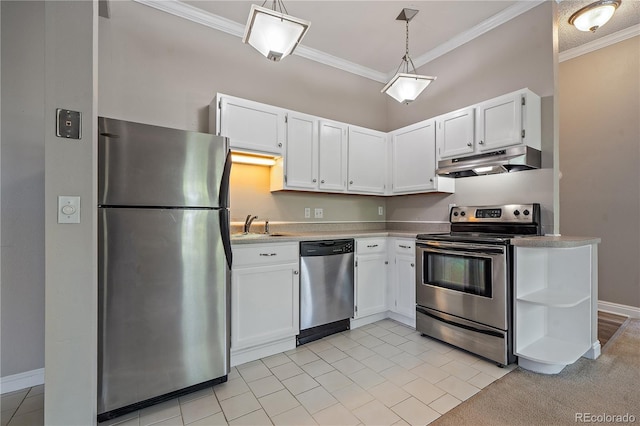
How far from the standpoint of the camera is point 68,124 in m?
1.47

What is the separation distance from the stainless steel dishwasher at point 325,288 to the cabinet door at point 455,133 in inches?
52.8

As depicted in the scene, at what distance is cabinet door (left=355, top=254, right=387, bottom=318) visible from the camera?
2.92m

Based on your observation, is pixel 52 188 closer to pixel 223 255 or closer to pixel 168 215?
pixel 168 215

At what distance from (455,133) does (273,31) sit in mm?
1997

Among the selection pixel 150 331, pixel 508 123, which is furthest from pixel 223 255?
pixel 508 123

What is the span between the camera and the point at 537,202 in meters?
2.58

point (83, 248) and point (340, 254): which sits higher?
point (83, 248)

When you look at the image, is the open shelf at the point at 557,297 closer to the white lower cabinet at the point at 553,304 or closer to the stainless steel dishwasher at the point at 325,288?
the white lower cabinet at the point at 553,304

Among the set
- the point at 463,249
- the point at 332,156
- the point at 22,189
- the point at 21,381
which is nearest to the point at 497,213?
the point at 463,249

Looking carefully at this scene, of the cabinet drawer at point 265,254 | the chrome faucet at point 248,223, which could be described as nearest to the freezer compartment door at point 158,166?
the cabinet drawer at point 265,254

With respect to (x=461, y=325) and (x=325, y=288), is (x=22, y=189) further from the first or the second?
(x=461, y=325)

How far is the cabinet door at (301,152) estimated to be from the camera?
2.91m

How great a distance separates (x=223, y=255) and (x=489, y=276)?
1963 millimetres

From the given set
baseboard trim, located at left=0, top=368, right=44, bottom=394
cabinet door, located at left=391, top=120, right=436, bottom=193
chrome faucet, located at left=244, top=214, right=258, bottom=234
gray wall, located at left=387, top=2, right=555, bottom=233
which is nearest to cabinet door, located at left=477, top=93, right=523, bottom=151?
gray wall, located at left=387, top=2, right=555, bottom=233
